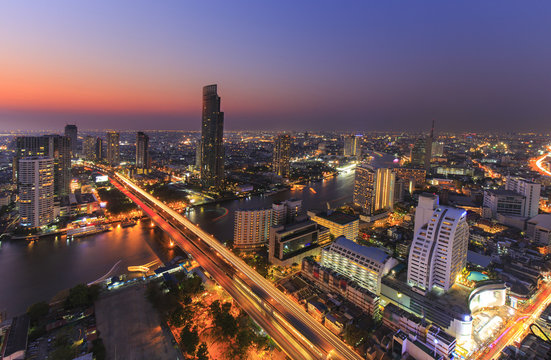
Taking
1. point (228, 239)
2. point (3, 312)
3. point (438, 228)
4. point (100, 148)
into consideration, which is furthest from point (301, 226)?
point (100, 148)

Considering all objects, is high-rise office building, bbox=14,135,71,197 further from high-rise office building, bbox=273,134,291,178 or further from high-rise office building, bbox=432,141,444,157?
high-rise office building, bbox=432,141,444,157

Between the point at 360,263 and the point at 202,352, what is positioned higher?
the point at 360,263

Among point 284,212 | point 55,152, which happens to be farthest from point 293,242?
point 55,152

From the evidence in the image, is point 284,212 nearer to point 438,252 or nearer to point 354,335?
point 438,252

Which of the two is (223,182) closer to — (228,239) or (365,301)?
(228,239)

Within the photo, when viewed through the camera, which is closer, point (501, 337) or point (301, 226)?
point (501, 337)

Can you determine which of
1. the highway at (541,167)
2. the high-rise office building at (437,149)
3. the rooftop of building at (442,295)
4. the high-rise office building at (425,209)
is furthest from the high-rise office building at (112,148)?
the highway at (541,167)

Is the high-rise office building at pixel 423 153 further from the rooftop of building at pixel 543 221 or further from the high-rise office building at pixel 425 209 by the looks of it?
the high-rise office building at pixel 425 209

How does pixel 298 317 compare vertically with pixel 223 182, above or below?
below
